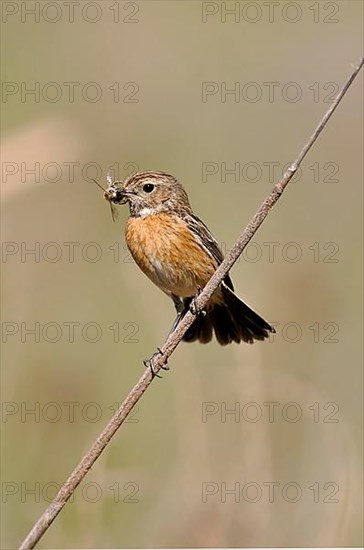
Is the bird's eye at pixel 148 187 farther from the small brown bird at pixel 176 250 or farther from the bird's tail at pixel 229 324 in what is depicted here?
the bird's tail at pixel 229 324

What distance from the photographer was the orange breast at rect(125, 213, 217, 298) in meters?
4.57

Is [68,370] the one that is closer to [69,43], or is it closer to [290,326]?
[290,326]

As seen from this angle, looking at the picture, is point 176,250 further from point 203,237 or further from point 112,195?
point 112,195


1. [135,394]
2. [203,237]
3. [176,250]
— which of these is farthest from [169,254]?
[135,394]

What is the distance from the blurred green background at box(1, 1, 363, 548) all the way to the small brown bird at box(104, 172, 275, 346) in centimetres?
22

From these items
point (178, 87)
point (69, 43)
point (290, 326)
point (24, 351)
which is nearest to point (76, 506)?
point (24, 351)

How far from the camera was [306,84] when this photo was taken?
7.48 meters

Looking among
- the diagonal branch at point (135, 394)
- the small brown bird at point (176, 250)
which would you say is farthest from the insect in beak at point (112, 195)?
the diagonal branch at point (135, 394)

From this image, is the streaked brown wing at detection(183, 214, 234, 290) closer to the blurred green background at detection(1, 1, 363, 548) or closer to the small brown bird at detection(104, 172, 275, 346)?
the small brown bird at detection(104, 172, 275, 346)

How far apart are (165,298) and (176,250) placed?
0.94 metres

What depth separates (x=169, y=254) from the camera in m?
4.59

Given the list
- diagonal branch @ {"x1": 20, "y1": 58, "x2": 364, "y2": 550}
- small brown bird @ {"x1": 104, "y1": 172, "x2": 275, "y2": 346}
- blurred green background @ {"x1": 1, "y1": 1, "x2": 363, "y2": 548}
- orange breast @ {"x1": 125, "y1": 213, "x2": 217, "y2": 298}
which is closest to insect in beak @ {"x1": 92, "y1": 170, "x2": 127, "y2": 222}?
small brown bird @ {"x1": 104, "y1": 172, "x2": 275, "y2": 346}

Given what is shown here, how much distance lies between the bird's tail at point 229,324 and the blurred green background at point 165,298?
0.16 meters

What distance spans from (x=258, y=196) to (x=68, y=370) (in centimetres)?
202
